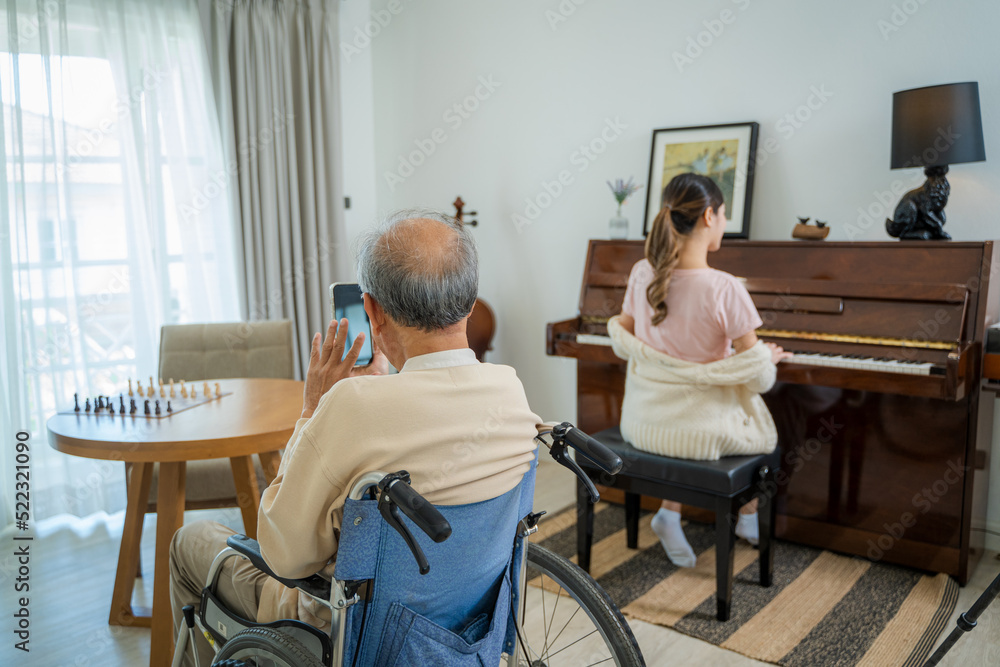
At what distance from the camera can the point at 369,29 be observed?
431 centimetres

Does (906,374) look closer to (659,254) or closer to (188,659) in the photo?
(659,254)

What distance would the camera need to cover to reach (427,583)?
1124 millimetres

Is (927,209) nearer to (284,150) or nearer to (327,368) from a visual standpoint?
(327,368)

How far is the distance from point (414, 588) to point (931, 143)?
2.23 meters

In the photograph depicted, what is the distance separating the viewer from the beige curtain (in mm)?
3602

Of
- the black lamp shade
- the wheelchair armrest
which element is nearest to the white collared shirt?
the wheelchair armrest

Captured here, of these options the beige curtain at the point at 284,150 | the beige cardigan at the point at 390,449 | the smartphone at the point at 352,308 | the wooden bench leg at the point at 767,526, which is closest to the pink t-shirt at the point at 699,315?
the wooden bench leg at the point at 767,526

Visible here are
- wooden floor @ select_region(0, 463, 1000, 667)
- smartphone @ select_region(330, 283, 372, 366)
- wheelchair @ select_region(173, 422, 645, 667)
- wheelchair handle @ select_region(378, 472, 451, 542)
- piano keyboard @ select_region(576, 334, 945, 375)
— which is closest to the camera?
wheelchair handle @ select_region(378, 472, 451, 542)

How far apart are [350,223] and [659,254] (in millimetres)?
2450

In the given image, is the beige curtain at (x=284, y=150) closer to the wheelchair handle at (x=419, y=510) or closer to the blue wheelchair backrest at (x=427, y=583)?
the blue wheelchair backrest at (x=427, y=583)

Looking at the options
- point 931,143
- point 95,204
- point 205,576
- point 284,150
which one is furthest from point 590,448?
point 284,150

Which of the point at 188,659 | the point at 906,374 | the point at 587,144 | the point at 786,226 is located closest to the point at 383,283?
the point at 188,659

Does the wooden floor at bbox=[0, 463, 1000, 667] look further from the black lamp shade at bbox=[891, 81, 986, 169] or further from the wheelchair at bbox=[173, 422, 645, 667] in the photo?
the black lamp shade at bbox=[891, 81, 986, 169]

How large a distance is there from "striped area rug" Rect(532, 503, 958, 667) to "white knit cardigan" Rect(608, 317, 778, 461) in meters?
0.48
